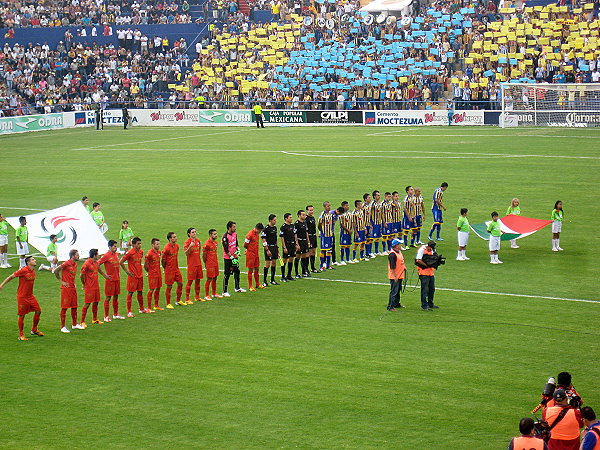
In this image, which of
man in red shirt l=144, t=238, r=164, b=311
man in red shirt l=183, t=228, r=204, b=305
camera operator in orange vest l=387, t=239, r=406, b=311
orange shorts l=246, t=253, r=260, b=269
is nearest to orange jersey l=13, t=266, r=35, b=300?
man in red shirt l=144, t=238, r=164, b=311

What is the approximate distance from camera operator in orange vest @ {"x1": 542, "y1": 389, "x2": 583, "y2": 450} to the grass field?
2.22 m

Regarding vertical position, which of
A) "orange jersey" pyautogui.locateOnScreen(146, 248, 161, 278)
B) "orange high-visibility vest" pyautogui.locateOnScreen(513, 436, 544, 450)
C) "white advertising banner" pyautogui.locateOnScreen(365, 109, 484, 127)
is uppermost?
"white advertising banner" pyautogui.locateOnScreen(365, 109, 484, 127)

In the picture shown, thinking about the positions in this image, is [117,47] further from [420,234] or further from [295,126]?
[420,234]

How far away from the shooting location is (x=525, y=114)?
57.5 meters

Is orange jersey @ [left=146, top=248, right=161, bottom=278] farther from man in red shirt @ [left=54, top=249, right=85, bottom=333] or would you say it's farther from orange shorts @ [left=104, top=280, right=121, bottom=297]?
man in red shirt @ [left=54, top=249, right=85, bottom=333]

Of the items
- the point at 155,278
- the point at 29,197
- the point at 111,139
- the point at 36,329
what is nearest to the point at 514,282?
the point at 155,278

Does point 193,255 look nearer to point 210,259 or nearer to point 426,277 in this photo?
point 210,259

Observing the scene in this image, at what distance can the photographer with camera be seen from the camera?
70.2ft

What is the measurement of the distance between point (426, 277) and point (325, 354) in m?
4.32

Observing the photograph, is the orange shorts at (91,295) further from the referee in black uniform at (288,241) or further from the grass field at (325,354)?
the referee in black uniform at (288,241)

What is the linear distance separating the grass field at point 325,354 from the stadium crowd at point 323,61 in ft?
90.2

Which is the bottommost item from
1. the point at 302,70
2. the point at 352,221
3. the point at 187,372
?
the point at 187,372

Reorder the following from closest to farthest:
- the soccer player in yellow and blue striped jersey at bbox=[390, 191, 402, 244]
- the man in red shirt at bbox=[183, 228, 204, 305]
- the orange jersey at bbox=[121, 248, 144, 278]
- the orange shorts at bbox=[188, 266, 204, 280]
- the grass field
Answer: the grass field → the orange jersey at bbox=[121, 248, 144, 278] → the man in red shirt at bbox=[183, 228, 204, 305] → the orange shorts at bbox=[188, 266, 204, 280] → the soccer player in yellow and blue striped jersey at bbox=[390, 191, 402, 244]

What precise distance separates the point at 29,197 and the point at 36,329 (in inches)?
856
